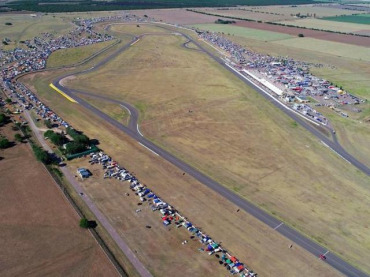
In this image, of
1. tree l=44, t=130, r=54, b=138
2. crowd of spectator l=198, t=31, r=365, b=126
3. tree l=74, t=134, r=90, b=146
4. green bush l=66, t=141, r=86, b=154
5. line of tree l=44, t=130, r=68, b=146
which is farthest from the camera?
crowd of spectator l=198, t=31, r=365, b=126

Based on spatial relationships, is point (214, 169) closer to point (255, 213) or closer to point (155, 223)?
point (255, 213)

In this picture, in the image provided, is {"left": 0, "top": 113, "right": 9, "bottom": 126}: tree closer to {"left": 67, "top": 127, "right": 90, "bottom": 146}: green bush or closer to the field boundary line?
{"left": 67, "top": 127, "right": 90, "bottom": 146}: green bush

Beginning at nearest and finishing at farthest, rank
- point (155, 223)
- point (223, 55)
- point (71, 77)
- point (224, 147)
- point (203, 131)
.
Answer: point (155, 223), point (224, 147), point (203, 131), point (71, 77), point (223, 55)

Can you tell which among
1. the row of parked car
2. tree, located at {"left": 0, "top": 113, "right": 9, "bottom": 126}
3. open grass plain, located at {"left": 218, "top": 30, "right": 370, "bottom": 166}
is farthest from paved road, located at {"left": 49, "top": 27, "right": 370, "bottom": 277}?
Result: tree, located at {"left": 0, "top": 113, "right": 9, "bottom": 126}

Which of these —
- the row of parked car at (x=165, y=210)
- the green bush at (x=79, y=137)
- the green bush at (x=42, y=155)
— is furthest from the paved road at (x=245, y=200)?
the green bush at (x=42, y=155)

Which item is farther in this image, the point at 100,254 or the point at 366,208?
the point at 366,208

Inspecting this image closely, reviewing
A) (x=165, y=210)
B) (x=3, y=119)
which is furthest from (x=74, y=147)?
(x=3, y=119)

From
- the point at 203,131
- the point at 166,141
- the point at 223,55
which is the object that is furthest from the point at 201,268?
the point at 223,55

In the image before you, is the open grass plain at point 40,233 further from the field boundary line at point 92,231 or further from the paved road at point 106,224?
the paved road at point 106,224
